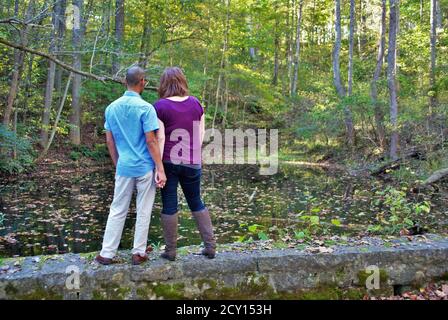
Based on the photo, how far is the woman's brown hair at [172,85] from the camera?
374cm

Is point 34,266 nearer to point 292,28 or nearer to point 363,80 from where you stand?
point 363,80

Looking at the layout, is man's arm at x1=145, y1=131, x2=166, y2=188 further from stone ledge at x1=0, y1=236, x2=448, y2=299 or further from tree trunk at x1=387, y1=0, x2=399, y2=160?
tree trunk at x1=387, y1=0, x2=399, y2=160

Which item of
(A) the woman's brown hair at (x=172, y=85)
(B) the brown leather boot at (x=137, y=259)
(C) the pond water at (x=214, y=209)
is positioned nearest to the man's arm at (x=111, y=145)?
(A) the woman's brown hair at (x=172, y=85)

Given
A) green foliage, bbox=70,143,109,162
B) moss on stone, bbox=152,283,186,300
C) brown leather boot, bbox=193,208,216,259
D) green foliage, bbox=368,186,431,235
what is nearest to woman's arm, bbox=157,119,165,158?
brown leather boot, bbox=193,208,216,259

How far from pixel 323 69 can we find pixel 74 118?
835 inches

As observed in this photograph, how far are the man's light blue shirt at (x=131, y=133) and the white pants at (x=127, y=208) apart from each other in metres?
0.07

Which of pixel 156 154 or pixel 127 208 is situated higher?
pixel 156 154

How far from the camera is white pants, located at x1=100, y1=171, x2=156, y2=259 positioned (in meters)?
3.67

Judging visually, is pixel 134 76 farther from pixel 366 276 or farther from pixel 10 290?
pixel 366 276

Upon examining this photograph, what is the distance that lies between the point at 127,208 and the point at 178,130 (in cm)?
77

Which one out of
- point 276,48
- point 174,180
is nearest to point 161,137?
point 174,180

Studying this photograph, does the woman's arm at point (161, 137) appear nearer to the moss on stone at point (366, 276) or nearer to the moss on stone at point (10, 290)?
the moss on stone at point (10, 290)

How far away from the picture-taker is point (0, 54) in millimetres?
14547

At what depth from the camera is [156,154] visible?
140 inches
